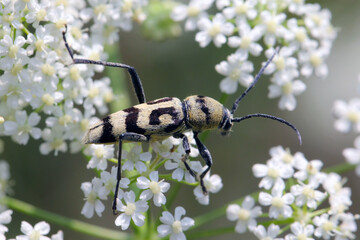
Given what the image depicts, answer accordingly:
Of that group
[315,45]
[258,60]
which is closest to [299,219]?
[315,45]

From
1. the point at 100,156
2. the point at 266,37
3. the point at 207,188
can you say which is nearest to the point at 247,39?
the point at 266,37

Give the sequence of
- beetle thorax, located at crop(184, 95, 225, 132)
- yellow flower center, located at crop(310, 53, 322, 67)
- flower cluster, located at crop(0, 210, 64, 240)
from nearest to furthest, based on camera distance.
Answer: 1. flower cluster, located at crop(0, 210, 64, 240)
2. beetle thorax, located at crop(184, 95, 225, 132)
3. yellow flower center, located at crop(310, 53, 322, 67)

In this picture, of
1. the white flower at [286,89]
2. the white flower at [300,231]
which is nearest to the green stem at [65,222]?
the white flower at [300,231]

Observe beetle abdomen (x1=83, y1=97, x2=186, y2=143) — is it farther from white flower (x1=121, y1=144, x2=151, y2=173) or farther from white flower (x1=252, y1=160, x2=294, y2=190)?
white flower (x1=252, y1=160, x2=294, y2=190)

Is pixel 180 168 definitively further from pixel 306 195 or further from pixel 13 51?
pixel 13 51

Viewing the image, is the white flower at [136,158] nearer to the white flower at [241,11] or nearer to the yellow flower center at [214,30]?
the yellow flower center at [214,30]

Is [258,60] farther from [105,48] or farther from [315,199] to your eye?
[315,199]

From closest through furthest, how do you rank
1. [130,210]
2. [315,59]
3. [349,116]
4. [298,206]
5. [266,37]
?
[349,116], [130,210], [298,206], [266,37], [315,59]

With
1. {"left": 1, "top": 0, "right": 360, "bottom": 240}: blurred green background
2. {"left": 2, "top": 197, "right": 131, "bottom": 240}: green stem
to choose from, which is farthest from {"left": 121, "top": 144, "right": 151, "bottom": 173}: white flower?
{"left": 1, "top": 0, "right": 360, "bottom": 240}: blurred green background
